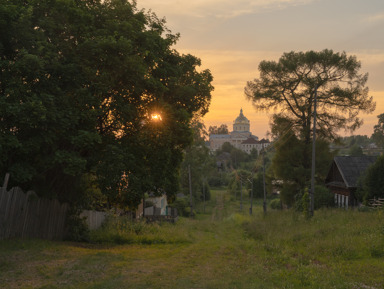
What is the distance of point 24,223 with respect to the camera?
1279cm

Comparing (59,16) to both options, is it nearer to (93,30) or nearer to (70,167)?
(93,30)

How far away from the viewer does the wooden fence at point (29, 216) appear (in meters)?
11.8

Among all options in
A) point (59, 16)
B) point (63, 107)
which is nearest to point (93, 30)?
point (59, 16)

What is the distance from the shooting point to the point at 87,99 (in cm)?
1252

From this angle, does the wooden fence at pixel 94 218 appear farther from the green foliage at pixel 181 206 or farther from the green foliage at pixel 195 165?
the green foliage at pixel 195 165

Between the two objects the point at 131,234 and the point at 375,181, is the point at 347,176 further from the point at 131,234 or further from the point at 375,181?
the point at 131,234

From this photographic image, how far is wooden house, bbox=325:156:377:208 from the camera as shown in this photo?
33000mm

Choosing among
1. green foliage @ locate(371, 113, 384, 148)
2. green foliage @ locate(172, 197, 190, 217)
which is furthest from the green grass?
green foliage @ locate(371, 113, 384, 148)

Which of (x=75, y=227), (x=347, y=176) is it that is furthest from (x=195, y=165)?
(x=75, y=227)

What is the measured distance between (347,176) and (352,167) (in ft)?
4.75

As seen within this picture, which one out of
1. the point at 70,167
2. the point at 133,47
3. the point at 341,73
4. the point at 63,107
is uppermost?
the point at 341,73

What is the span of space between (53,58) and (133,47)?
294 cm

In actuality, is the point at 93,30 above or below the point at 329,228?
above

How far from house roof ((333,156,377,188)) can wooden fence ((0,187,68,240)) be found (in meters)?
25.8
